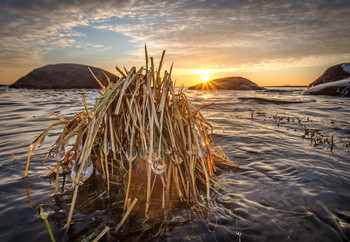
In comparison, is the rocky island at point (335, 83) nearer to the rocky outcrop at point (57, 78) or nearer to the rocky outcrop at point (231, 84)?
the rocky outcrop at point (231, 84)

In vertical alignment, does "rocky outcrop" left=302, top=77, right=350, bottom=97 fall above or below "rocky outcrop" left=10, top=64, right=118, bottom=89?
below

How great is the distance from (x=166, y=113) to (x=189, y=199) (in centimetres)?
82

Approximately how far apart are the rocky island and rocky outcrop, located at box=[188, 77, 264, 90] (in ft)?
67.2

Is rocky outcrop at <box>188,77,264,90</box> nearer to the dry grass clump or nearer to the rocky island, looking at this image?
the rocky island

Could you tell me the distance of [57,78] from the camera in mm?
30031

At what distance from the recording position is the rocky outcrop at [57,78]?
2834 centimetres

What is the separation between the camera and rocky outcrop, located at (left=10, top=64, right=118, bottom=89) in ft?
93.0

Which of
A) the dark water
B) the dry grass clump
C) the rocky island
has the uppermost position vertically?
the rocky island

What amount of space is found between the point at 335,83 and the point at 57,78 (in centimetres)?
3469

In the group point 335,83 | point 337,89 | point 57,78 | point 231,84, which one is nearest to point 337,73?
point 335,83

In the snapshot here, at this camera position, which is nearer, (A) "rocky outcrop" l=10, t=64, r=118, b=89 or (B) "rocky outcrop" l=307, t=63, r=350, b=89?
(B) "rocky outcrop" l=307, t=63, r=350, b=89

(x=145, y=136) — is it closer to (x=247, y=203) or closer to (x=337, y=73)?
(x=247, y=203)

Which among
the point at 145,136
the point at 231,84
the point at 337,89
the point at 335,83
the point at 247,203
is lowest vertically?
the point at 247,203

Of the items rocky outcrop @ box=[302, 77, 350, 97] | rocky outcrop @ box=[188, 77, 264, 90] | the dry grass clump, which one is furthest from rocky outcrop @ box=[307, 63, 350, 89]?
the dry grass clump
